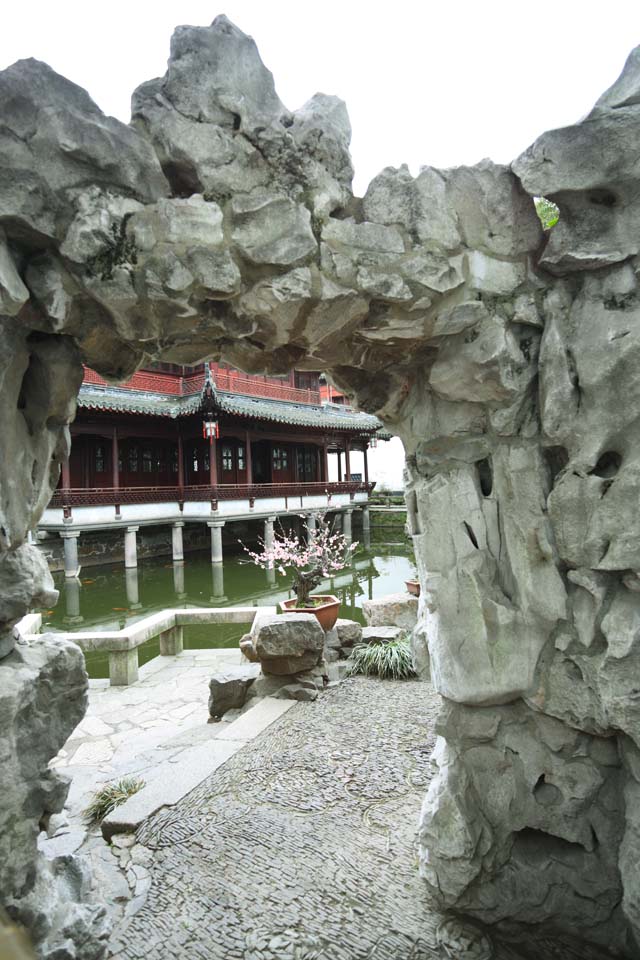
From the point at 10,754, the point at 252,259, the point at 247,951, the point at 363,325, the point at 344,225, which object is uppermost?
the point at 344,225

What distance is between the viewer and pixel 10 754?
2053 mm

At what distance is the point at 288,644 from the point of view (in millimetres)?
5660

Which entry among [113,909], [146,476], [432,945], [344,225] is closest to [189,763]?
[113,909]

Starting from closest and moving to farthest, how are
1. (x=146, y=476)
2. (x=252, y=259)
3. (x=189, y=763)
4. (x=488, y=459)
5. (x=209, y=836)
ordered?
(x=252, y=259) < (x=488, y=459) < (x=209, y=836) < (x=189, y=763) < (x=146, y=476)

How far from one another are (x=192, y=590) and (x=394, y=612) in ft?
29.8

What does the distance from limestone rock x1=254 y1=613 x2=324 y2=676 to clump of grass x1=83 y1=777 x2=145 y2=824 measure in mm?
1804

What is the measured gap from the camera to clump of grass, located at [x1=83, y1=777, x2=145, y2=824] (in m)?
3.88

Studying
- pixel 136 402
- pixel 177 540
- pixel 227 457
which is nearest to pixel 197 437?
pixel 227 457

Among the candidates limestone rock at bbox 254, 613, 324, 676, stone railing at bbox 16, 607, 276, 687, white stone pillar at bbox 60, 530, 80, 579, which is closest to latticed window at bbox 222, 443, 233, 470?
white stone pillar at bbox 60, 530, 80, 579

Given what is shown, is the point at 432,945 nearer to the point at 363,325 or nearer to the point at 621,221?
the point at 363,325

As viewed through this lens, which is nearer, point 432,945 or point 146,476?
point 432,945

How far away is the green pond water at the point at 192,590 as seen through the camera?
12.2 metres

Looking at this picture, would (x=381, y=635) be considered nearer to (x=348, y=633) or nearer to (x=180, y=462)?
(x=348, y=633)

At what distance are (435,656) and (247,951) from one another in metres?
1.64
